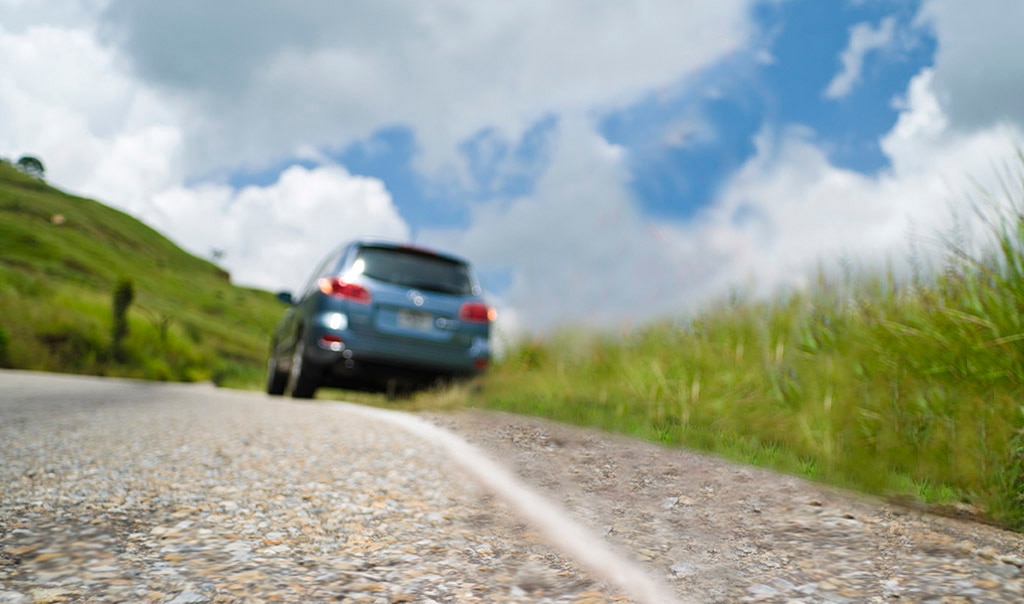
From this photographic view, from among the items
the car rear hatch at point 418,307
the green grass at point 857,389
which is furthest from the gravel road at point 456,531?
the car rear hatch at point 418,307

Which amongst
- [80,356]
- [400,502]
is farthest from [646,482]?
[80,356]

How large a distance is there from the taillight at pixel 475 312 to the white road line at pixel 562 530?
3882 mm

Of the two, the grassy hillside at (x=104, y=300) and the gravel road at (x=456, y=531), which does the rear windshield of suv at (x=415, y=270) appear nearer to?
the gravel road at (x=456, y=531)

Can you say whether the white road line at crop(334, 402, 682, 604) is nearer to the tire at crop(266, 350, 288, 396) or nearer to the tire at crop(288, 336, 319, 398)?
the tire at crop(288, 336, 319, 398)

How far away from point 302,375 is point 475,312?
2.09 metres

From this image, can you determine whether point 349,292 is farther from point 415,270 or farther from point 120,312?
point 120,312

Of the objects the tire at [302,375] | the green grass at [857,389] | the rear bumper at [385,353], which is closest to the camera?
the green grass at [857,389]

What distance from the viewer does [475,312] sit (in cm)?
941

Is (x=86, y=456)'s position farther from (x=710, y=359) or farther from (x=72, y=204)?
(x=72, y=204)

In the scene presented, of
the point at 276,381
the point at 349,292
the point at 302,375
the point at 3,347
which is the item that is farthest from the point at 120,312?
the point at 349,292

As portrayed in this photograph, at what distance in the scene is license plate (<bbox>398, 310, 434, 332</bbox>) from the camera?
9031 mm

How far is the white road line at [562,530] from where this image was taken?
2.85m

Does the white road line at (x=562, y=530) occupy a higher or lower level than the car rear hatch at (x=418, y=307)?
lower

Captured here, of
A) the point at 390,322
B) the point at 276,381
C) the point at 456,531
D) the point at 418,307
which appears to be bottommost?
the point at 456,531
